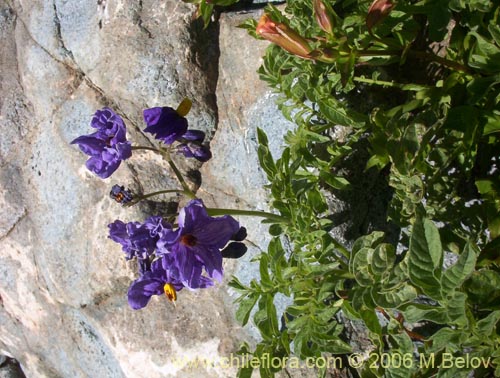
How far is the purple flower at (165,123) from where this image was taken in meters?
2.09

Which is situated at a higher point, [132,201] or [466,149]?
[466,149]

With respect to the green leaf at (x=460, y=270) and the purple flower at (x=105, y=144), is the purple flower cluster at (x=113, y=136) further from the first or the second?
the green leaf at (x=460, y=270)

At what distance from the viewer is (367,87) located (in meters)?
2.24

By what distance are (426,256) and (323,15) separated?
2.35 ft

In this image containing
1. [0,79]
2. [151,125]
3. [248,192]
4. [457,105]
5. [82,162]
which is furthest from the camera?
[0,79]

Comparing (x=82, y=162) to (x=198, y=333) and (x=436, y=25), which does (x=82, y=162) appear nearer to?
(x=198, y=333)

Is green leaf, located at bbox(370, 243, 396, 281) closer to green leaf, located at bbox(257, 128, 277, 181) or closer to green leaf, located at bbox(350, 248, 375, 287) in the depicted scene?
green leaf, located at bbox(350, 248, 375, 287)

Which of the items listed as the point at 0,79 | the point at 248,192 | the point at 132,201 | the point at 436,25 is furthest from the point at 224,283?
the point at 0,79

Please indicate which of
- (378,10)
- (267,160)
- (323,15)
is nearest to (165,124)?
(267,160)

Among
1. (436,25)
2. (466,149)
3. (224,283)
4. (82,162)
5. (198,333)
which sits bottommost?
(198,333)

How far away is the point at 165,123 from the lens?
2.10m

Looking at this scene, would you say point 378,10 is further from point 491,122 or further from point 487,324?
point 487,324

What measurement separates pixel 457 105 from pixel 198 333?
1.52 metres

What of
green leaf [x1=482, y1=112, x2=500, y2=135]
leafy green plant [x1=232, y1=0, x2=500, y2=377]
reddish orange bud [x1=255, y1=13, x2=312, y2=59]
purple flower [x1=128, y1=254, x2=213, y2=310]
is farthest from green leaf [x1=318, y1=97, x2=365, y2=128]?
purple flower [x1=128, y1=254, x2=213, y2=310]
